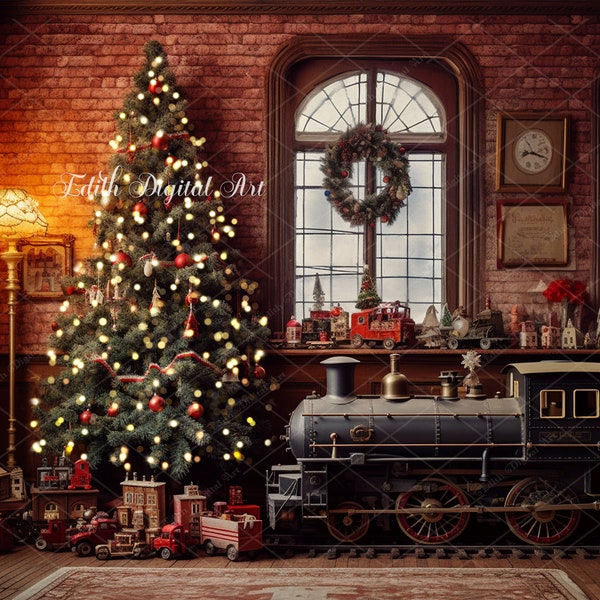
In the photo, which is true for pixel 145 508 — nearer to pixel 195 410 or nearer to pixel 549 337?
pixel 195 410

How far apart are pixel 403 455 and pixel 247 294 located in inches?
108

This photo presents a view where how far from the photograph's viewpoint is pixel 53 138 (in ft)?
34.1

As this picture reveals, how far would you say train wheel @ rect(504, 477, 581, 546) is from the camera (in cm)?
830

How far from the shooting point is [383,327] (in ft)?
32.7

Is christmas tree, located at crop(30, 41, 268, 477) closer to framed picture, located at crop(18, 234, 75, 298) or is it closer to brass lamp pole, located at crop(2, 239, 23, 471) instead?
brass lamp pole, located at crop(2, 239, 23, 471)

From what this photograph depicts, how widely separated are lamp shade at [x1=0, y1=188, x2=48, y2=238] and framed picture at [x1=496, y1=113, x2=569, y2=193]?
16.2ft

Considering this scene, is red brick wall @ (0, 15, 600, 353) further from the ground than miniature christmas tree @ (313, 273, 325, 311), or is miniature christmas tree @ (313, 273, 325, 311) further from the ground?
red brick wall @ (0, 15, 600, 353)

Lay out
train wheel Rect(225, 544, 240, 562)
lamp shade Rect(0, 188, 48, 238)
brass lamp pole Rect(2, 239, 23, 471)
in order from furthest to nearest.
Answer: brass lamp pole Rect(2, 239, 23, 471) → lamp shade Rect(0, 188, 48, 238) → train wheel Rect(225, 544, 240, 562)

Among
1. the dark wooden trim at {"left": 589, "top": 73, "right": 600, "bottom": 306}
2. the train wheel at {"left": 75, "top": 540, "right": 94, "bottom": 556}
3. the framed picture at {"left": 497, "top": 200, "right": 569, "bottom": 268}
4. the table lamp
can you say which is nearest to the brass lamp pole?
the table lamp

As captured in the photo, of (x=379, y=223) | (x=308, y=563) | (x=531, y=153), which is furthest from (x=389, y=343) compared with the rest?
(x=308, y=563)

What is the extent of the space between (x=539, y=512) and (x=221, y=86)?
5533 mm

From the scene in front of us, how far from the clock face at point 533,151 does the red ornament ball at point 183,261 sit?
12.5 feet

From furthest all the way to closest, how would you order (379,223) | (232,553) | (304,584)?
(379,223)
(232,553)
(304,584)

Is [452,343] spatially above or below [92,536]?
above
